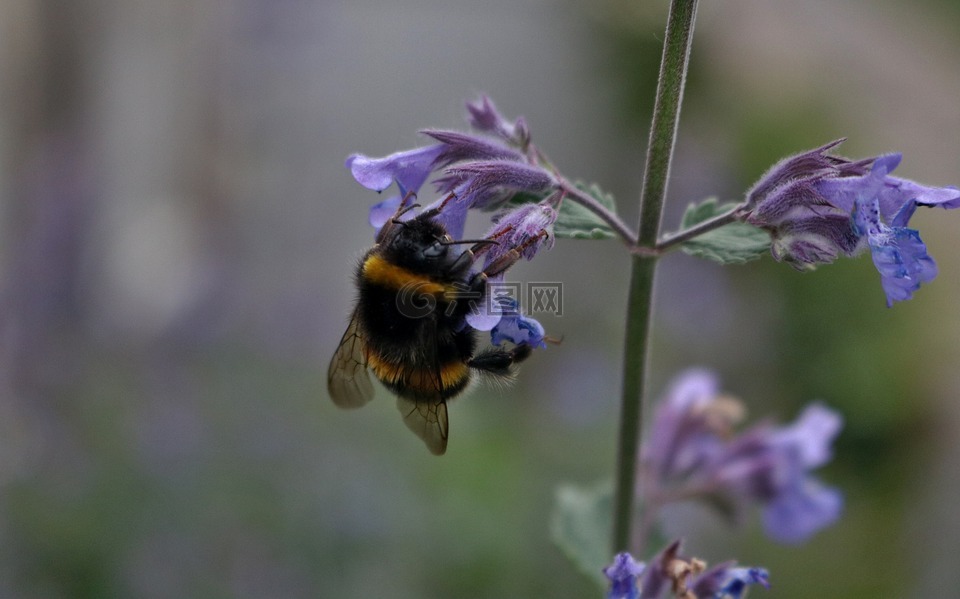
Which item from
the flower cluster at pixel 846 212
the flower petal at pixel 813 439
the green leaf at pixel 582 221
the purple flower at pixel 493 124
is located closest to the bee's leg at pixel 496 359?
the green leaf at pixel 582 221

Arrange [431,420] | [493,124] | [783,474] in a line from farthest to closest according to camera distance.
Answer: [783,474] < [431,420] < [493,124]

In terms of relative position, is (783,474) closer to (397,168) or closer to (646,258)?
(646,258)

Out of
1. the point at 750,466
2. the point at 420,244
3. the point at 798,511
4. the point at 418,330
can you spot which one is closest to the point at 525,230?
the point at 420,244

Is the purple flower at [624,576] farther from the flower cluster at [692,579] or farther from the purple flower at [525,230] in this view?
the purple flower at [525,230]

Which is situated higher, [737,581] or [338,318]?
[338,318]

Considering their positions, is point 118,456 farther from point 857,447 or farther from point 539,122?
point 539,122

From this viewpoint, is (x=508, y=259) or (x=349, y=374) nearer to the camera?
(x=508, y=259)
